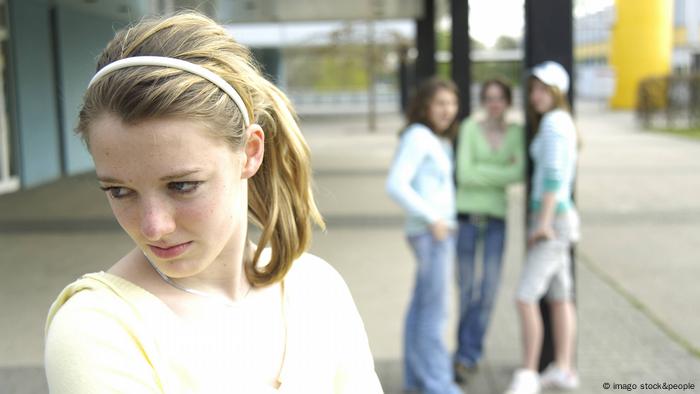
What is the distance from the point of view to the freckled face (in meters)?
1.04

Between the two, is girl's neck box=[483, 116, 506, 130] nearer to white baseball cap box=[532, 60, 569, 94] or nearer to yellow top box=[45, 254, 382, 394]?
white baseball cap box=[532, 60, 569, 94]

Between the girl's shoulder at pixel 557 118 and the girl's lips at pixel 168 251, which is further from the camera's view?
the girl's shoulder at pixel 557 118

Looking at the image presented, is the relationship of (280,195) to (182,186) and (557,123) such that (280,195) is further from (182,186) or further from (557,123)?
(557,123)

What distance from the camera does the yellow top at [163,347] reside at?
1.00m

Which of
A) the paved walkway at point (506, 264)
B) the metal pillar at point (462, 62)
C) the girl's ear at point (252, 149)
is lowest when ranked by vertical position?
the paved walkway at point (506, 264)

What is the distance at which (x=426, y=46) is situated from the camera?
14719mm

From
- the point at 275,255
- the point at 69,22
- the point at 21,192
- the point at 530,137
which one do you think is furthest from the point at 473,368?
the point at 69,22

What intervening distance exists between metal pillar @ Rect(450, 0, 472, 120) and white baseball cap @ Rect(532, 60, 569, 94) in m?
2.98

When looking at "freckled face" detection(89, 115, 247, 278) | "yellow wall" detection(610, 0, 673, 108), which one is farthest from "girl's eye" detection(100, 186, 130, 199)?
"yellow wall" detection(610, 0, 673, 108)

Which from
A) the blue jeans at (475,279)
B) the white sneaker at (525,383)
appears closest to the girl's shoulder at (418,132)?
the blue jeans at (475,279)

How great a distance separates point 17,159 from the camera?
565 inches

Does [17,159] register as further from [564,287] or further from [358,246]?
[564,287]

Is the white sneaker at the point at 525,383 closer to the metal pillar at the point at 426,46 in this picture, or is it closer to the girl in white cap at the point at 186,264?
the girl in white cap at the point at 186,264

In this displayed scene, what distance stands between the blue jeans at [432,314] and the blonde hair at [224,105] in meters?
2.84
